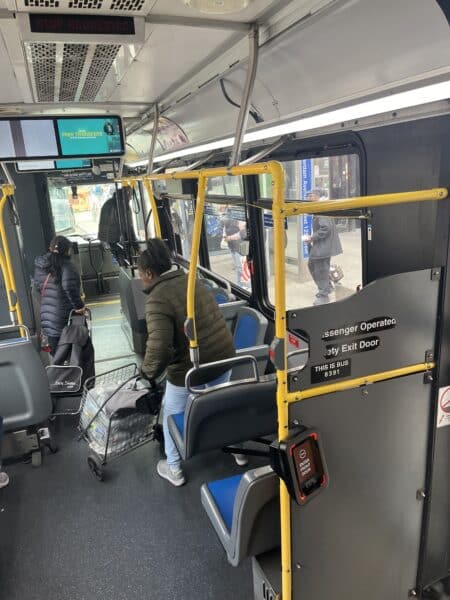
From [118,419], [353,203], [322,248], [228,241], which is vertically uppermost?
[353,203]

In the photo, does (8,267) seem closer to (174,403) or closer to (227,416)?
(174,403)

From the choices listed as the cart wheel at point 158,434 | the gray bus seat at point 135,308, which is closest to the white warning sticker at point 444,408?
the cart wheel at point 158,434

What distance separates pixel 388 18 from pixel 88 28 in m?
1.12

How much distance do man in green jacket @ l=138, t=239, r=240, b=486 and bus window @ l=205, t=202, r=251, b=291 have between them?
1686 millimetres

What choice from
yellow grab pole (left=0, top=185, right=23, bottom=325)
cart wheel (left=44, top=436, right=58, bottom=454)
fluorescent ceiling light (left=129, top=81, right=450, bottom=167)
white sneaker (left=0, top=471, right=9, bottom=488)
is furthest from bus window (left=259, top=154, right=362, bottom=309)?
white sneaker (left=0, top=471, right=9, bottom=488)

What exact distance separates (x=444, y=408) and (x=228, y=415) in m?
1.30

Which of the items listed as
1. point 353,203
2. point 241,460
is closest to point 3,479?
point 241,460

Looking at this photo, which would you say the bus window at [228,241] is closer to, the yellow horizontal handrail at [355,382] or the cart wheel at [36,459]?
the cart wheel at [36,459]

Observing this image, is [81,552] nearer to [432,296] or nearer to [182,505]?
[182,505]

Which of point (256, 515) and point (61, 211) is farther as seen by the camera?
point (61, 211)

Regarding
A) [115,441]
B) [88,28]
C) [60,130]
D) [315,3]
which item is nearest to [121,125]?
[60,130]

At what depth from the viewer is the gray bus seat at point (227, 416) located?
275 centimetres

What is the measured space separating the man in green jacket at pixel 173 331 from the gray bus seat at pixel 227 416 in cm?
36

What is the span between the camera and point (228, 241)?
5.81m
